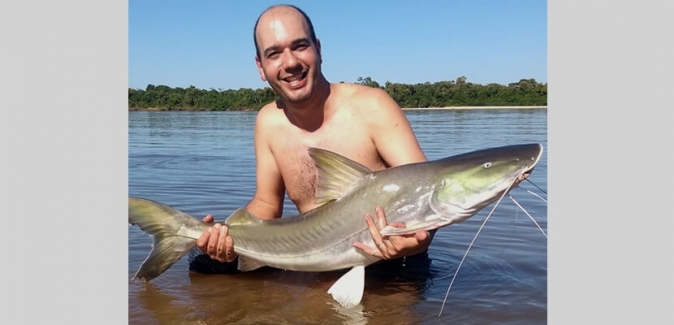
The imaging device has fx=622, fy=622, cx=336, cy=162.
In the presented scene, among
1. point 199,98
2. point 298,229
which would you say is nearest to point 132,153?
point 298,229

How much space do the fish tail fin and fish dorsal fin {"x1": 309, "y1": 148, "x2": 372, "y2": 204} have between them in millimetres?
753

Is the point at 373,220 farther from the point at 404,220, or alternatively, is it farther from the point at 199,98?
the point at 199,98

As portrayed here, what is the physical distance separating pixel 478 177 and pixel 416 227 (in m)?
0.35

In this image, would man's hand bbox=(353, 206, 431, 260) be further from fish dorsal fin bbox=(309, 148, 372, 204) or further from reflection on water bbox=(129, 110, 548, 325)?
reflection on water bbox=(129, 110, 548, 325)

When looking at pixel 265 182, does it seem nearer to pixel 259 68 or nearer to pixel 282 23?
pixel 259 68

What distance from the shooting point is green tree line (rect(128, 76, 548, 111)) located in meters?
17.0

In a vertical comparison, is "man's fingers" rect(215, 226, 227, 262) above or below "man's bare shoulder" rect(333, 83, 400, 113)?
below

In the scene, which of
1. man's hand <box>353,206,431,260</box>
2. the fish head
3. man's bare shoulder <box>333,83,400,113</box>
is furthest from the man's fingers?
the fish head

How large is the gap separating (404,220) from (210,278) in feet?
4.53

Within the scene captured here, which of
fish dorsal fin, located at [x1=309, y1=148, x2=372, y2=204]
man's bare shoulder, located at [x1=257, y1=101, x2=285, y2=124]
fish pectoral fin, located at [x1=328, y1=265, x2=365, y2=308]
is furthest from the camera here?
man's bare shoulder, located at [x1=257, y1=101, x2=285, y2=124]

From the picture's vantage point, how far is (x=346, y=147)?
3.43 m

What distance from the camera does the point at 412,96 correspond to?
2291cm

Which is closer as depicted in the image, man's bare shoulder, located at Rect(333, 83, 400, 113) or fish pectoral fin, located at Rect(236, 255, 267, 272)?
fish pectoral fin, located at Rect(236, 255, 267, 272)

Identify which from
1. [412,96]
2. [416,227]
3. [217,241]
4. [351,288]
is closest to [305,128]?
[217,241]
